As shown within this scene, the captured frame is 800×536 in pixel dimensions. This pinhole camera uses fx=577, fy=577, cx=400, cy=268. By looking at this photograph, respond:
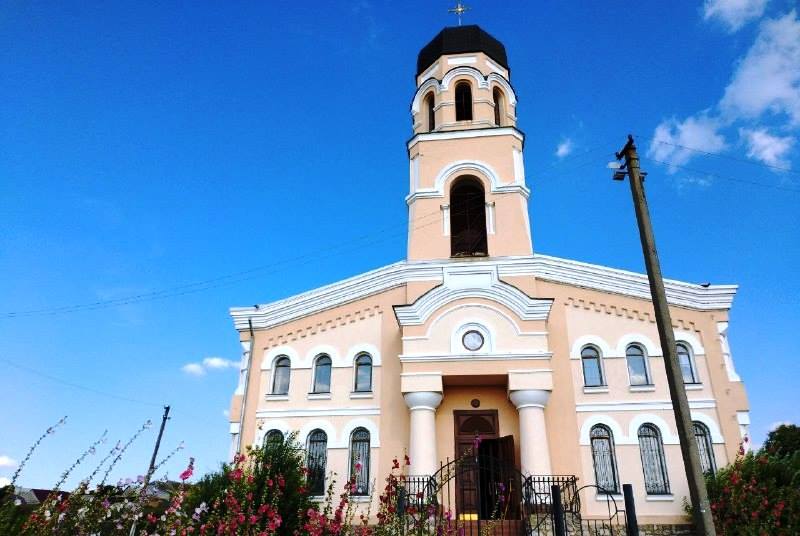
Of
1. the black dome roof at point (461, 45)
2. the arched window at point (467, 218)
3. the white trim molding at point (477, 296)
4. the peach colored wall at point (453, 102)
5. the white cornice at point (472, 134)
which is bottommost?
the white trim molding at point (477, 296)

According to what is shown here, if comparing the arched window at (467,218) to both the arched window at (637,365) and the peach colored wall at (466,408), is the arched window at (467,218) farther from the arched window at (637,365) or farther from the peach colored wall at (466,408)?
the arched window at (637,365)

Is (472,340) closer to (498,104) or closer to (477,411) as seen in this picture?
(477,411)

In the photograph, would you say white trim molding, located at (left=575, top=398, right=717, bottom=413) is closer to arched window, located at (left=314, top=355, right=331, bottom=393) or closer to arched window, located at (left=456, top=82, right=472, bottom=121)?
arched window, located at (left=314, top=355, right=331, bottom=393)

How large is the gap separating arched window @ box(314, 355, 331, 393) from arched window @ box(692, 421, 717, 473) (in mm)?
9016

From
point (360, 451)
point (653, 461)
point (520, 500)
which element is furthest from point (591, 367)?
point (360, 451)

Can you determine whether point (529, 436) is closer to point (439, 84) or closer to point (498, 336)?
point (498, 336)

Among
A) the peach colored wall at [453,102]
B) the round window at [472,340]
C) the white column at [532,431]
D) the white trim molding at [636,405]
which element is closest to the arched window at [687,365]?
the white trim molding at [636,405]

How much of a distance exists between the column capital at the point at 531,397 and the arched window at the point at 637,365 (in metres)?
2.58

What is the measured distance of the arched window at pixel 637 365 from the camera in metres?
14.2

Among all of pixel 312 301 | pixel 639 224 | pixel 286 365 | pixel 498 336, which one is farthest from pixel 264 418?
pixel 639 224

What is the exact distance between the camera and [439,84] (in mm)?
18469

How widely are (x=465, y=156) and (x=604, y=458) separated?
913 cm

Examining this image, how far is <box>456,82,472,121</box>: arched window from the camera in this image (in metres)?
18.5

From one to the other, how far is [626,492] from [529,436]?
4.50m
